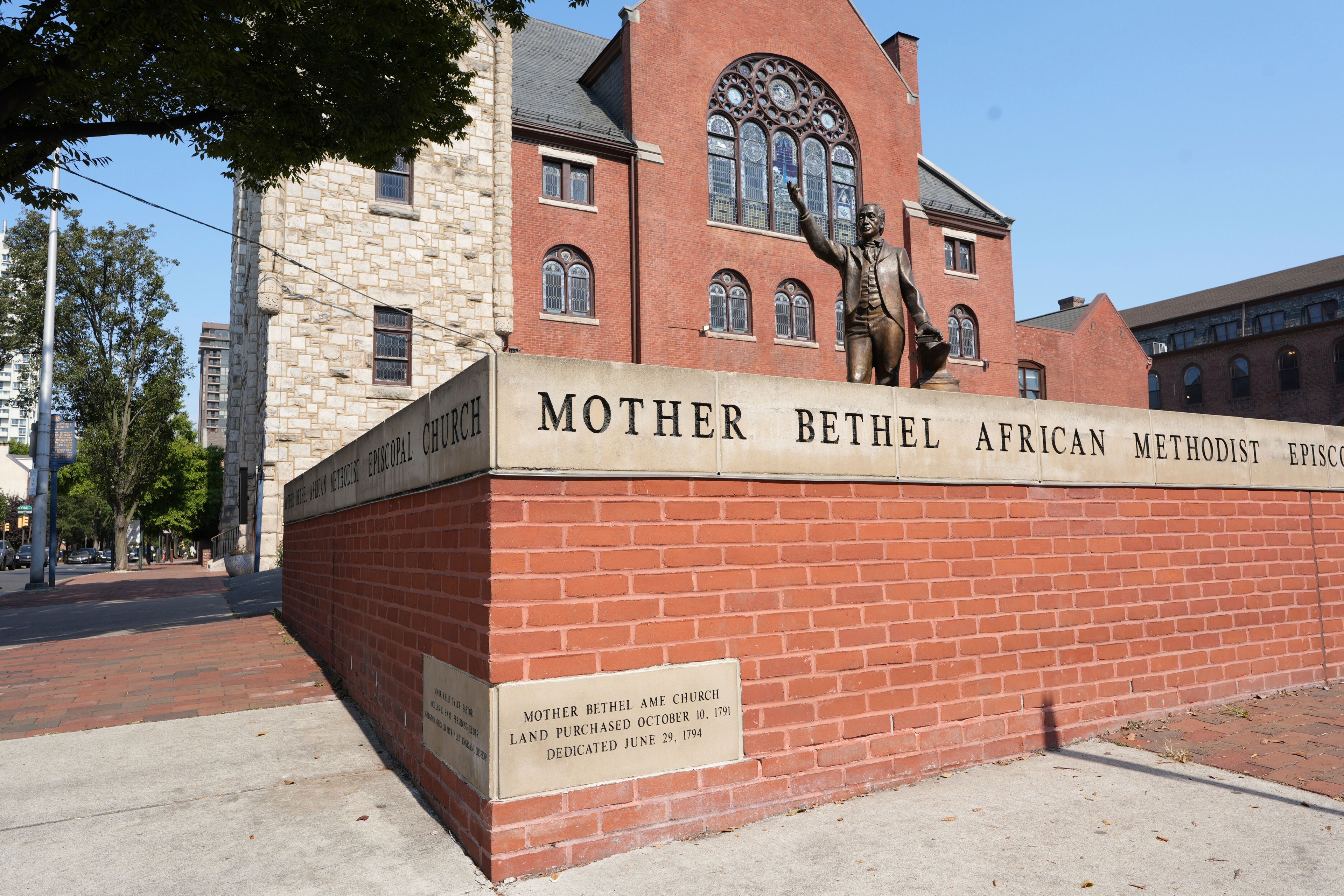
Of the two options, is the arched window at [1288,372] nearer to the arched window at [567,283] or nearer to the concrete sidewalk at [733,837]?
the arched window at [567,283]

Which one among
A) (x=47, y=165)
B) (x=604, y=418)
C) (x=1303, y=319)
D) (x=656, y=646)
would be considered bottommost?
(x=656, y=646)

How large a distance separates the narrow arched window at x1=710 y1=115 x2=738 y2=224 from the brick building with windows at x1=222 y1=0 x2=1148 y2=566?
0.27ft

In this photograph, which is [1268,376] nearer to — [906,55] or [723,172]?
[906,55]

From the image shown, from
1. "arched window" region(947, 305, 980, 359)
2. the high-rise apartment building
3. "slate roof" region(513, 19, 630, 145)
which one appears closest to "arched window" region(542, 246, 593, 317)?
"slate roof" region(513, 19, 630, 145)

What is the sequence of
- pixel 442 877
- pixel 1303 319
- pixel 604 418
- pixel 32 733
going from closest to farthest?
pixel 442 877, pixel 604 418, pixel 32 733, pixel 1303 319

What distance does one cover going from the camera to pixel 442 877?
3.55 m

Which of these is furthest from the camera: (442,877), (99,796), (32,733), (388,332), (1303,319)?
(1303,319)

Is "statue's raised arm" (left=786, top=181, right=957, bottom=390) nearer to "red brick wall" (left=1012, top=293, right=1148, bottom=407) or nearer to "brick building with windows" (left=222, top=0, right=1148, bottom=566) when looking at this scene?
"brick building with windows" (left=222, top=0, right=1148, bottom=566)

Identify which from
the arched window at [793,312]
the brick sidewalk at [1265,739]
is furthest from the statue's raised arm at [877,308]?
the arched window at [793,312]

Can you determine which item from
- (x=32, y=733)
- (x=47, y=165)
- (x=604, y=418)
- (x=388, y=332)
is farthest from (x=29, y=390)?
(x=604, y=418)

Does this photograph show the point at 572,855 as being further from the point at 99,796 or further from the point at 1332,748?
the point at 1332,748

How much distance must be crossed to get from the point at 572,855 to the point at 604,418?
195cm

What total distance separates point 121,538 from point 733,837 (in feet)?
132

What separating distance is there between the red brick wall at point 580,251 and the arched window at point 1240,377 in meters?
41.4
